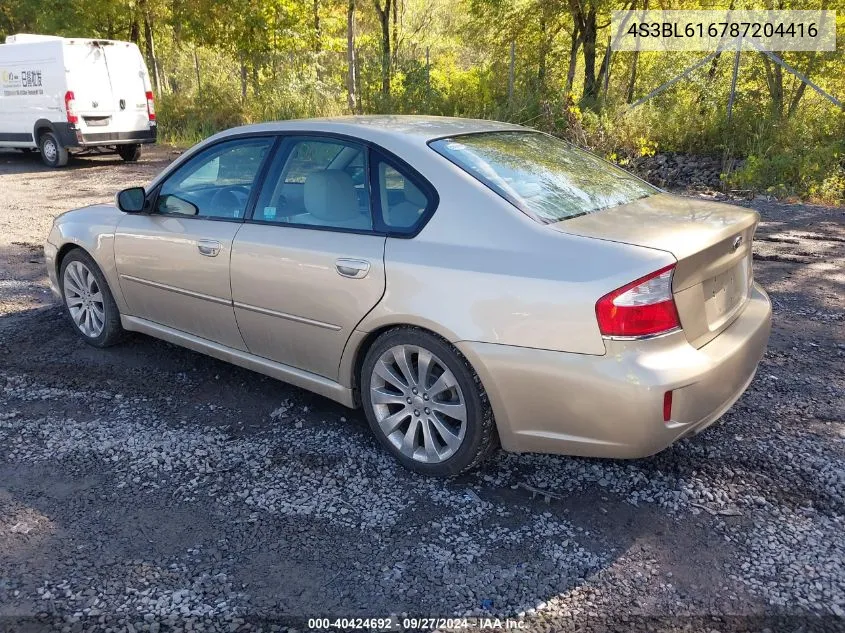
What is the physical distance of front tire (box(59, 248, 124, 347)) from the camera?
4922 mm

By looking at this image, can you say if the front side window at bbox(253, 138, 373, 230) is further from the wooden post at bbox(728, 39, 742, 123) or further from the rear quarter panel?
the wooden post at bbox(728, 39, 742, 123)

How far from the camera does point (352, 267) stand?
11.1 feet

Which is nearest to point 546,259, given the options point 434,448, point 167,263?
point 434,448

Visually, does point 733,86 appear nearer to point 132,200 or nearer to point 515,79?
point 515,79

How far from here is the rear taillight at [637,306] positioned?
2.74 m

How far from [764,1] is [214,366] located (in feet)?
51.3

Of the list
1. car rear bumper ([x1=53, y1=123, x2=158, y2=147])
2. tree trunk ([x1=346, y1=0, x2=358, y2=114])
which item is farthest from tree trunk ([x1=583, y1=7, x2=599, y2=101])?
car rear bumper ([x1=53, y1=123, x2=158, y2=147])

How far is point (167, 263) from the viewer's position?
4.31 metres

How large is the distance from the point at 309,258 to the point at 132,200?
1.64 m

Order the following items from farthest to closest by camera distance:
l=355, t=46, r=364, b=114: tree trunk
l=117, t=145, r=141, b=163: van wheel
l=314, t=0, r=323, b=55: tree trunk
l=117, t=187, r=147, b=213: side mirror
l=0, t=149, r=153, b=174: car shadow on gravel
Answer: l=314, t=0, r=323, b=55: tree trunk → l=355, t=46, r=364, b=114: tree trunk → l=117, t=145, r=141, b=163: van wheel → l=0, t=149, r=153, b=174: car shadow on gravel → l=117, t=187, r=147, b=213: side mirror

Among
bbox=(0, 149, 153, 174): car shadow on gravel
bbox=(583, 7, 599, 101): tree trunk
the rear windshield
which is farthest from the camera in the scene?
bbox=(583, 7, 599, 101): tree trunk

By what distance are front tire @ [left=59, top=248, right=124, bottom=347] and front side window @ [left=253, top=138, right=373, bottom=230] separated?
1700mm

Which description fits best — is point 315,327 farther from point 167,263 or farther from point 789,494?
point 789,494

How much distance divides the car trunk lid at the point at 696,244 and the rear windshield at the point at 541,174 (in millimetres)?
136
